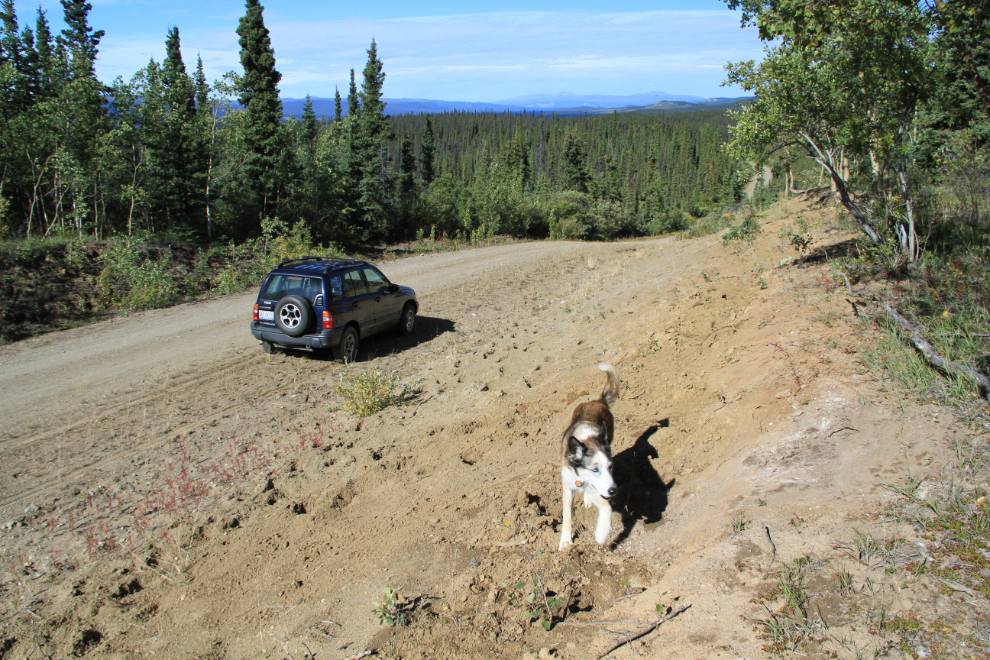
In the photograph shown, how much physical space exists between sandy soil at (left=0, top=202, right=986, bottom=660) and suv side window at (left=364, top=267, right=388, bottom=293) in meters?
2.02

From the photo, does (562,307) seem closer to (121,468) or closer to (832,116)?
(832,116)

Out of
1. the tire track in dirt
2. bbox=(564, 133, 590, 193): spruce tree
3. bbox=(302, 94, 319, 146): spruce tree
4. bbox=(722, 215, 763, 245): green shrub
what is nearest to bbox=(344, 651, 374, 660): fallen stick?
the tire track in dirt

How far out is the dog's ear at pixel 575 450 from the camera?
484 cm

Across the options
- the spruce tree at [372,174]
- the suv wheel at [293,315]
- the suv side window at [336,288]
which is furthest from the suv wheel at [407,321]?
the spruce tree at [372,174]

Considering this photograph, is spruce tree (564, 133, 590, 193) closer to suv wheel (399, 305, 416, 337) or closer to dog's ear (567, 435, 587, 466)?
suv wheel (399, 305, 416, 337)

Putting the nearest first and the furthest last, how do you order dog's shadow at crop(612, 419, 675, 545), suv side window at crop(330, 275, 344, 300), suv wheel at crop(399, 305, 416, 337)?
1. dog's shadow at crop(612, 419, 675, 545)
2. suv side window at crop(330, 275, 344, 300)
3. suv wheel at crop(399, 305, 416, 337)

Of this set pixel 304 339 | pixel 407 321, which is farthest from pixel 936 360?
pixel 407 321

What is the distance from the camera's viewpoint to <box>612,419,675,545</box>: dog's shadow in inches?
220

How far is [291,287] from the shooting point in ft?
35.8

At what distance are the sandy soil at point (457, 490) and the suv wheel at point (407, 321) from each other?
217 cm

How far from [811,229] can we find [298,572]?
12.7 meters

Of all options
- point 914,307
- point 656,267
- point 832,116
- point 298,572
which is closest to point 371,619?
point 298,572

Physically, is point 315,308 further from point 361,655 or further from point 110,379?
point 361,655

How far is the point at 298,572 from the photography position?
5199mm
